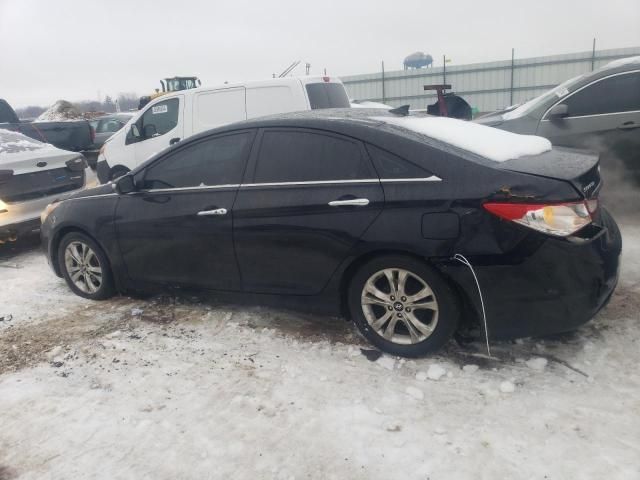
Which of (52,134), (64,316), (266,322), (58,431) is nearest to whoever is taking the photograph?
(58,431)

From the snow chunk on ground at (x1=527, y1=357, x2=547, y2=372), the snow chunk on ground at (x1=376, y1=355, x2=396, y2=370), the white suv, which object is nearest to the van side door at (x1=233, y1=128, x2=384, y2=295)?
the snow chunk on ground at (x1=376, y1=355, x2=396, y2=370)

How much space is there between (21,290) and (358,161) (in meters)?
3.78

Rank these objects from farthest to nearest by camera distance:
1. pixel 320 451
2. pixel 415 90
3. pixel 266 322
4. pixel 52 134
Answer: pixel 415 90 → pixel 52 134 → pixel 266 322 → pixel 320 451

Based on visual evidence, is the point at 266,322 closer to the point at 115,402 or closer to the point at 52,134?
the point at 115,402

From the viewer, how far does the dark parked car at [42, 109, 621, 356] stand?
2.91 metres

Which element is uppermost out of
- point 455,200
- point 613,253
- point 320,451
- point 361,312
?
point 455,200

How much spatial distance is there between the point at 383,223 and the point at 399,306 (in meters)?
0.53

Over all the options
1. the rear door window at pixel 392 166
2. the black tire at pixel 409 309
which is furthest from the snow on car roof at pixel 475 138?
the black tire at pixel 409 309

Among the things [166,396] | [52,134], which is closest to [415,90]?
[52,134]

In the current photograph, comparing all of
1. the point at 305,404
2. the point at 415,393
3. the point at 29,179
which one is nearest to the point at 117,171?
the point at 29,179

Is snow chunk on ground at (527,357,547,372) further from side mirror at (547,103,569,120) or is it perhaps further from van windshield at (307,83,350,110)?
van windshield at (307,83,350,110)

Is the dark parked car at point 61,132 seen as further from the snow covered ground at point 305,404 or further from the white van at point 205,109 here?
the snow covered ground at point 305,404

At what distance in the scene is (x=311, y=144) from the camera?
3533mm

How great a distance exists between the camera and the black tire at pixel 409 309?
312 cm
